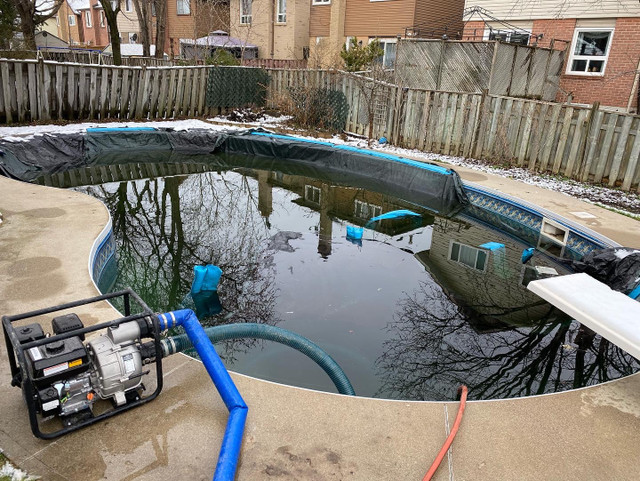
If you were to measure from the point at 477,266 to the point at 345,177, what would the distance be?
13.8ft

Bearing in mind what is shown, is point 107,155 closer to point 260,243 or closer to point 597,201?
point 260,243

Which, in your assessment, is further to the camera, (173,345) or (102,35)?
(102,35)

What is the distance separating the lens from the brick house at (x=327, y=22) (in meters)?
17.6

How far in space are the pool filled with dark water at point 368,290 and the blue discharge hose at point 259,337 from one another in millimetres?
503

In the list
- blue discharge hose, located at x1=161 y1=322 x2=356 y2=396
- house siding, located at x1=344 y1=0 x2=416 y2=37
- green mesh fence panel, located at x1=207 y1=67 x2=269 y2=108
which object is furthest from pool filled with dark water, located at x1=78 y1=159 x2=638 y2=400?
house siding, located at x1=344 y1=0 x2=416 y2=37

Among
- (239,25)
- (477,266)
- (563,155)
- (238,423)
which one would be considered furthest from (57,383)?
(239,25)

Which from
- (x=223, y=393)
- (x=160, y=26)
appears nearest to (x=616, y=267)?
(x=223, y=393)

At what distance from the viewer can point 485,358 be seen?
4102 millimetres

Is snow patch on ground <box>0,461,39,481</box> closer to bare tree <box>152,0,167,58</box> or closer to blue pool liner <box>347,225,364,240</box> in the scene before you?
blue pool liner <box>347,225,364,240</box>

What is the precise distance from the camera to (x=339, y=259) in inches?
231

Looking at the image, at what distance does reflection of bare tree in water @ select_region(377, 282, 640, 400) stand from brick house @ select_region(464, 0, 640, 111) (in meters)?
10.5

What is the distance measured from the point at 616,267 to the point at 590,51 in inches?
438

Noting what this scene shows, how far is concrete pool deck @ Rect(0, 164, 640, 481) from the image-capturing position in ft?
7.26

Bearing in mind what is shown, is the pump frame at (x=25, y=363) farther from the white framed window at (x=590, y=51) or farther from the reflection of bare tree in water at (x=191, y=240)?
the white framed window at (x=590, y=51)
